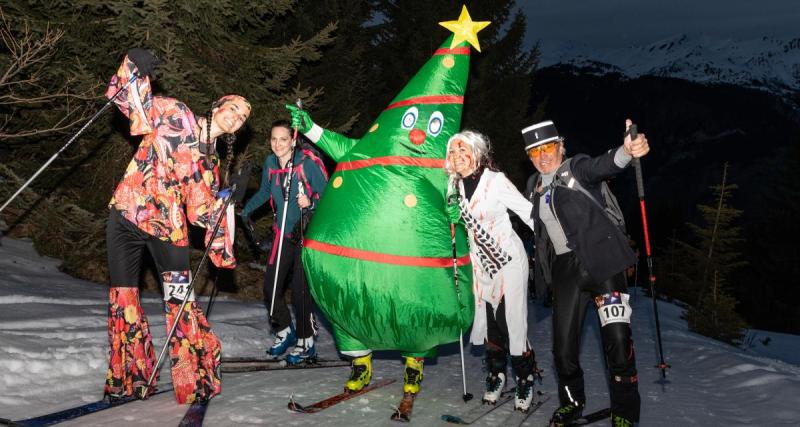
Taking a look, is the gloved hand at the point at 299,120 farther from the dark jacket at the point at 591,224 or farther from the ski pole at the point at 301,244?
the dark jacket at the point at 591,224

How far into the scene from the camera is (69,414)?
3.71m

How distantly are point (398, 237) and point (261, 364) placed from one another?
1862mm

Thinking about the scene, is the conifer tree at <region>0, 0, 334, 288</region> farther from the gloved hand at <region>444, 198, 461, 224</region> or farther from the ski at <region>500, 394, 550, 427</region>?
the ski at <region>500, 394, 550, 427</region>

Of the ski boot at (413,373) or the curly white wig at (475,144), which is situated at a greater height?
the curly white wig at (475,144)

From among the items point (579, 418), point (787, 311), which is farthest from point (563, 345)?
point (787, 311)

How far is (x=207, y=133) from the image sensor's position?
4.04 metres

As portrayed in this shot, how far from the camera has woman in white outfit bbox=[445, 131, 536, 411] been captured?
443 cm

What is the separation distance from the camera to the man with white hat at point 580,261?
3996 mm

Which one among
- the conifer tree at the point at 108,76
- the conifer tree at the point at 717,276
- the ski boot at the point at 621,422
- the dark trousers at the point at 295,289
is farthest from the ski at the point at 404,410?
the conifer tree at the point at 717,276

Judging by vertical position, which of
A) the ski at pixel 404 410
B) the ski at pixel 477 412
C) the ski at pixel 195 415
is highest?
the ski at pixel 195 415

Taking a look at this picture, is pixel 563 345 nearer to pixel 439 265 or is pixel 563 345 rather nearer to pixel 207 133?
pixel 439 265

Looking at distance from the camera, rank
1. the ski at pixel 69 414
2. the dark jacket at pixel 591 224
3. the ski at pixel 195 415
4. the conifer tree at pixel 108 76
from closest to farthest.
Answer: the ski at pixel 69 414, the ski at pixel 195 415, the dark jacket at pixel 591 224, the conifer tree at pixel 108 76

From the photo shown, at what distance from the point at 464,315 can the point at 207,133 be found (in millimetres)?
2013

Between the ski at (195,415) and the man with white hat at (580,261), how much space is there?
2.18 metres
